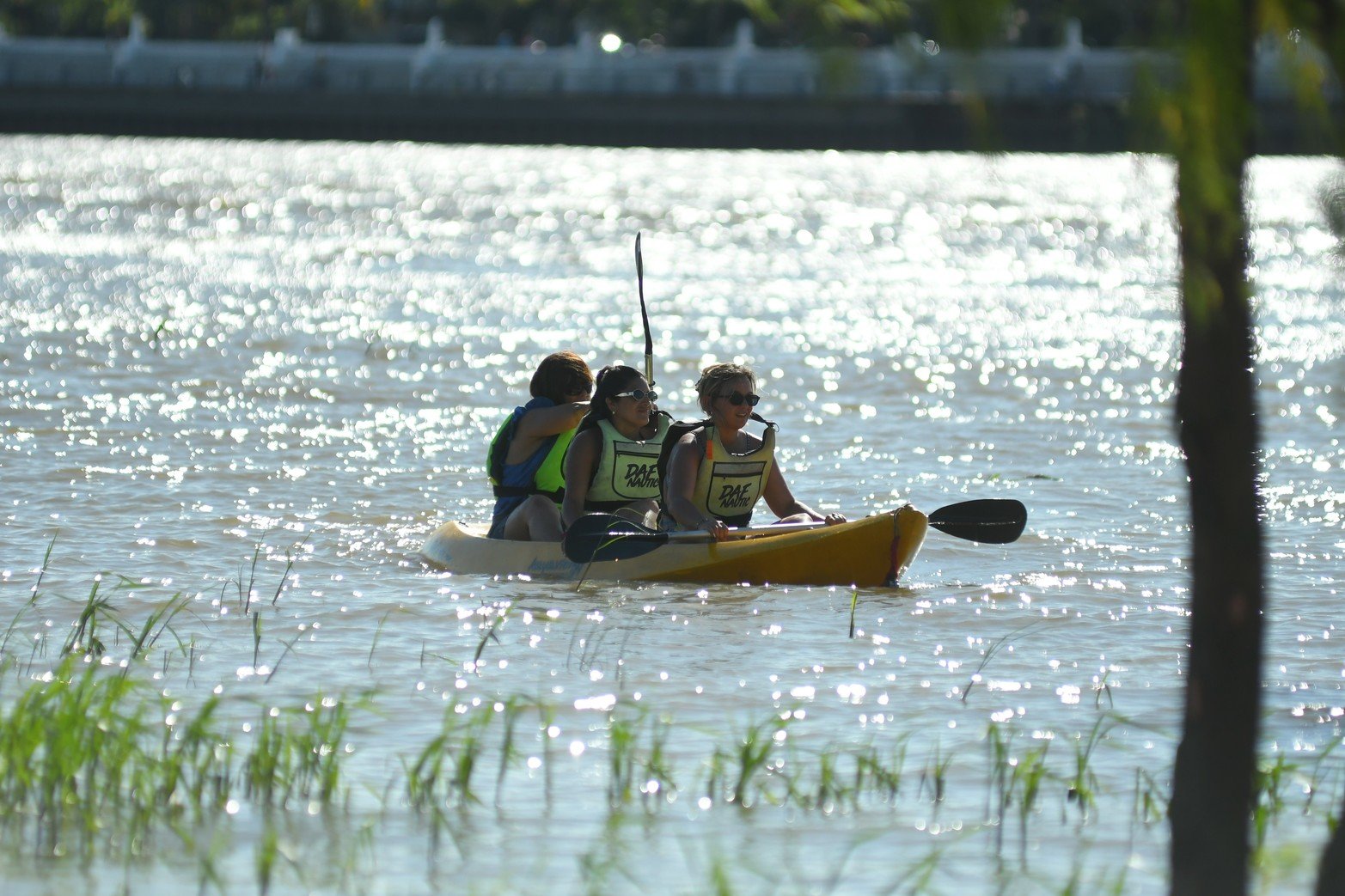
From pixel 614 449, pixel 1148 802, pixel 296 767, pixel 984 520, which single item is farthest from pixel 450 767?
pixel 984 520

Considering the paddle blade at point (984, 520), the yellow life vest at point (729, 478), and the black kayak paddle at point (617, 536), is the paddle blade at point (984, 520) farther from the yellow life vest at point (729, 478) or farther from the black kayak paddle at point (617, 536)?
the yellow life vest at point (729, 478)

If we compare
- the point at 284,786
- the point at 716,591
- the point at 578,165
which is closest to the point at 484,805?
the point at 284,786

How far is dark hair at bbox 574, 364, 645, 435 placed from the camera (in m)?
8.55

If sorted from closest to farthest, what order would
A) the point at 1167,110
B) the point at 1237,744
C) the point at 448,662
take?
the point at 1167,110, the point at 1237,744, the point at 448,662

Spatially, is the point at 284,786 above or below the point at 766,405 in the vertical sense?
below

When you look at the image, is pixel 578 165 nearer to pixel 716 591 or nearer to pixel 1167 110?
pixel 716 591

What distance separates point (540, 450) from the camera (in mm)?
9055

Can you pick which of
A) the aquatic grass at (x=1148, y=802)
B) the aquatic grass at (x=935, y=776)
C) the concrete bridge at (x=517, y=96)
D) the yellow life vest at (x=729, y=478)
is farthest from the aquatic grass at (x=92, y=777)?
the concrete bridge at (x=517, y=96)

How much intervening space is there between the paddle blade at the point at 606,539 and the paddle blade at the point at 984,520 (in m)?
1.30

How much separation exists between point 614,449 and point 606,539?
0.39 meters

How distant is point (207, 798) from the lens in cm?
525

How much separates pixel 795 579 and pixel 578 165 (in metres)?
46.4

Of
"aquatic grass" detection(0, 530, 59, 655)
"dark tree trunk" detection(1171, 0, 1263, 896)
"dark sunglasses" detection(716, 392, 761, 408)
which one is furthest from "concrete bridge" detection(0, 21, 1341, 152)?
"dark tree trunk" detection(1171, 0, 1263, 896)

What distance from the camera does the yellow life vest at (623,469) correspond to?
28.5 feet
